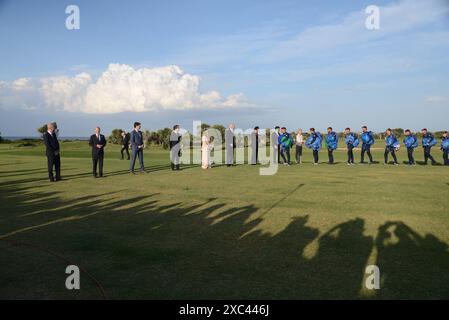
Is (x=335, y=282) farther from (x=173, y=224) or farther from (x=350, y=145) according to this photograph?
(x=350, y=145)

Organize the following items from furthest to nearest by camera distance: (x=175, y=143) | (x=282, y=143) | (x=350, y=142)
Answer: (x=282, y=143), (x=350, y=142), (x=175, y=143)

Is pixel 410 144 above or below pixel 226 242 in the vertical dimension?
above

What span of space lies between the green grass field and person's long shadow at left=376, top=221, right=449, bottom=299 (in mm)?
15

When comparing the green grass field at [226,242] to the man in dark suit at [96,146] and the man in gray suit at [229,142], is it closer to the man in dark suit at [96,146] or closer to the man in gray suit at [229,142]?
the man in dark suit at [96,146]

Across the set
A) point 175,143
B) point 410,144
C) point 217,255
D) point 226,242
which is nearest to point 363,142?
point 410,144

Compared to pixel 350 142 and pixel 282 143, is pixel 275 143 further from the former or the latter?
pixel 350 142

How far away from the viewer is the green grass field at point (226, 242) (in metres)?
4.83

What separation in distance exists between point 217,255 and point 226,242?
2.43 ft

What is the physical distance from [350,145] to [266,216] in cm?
1557

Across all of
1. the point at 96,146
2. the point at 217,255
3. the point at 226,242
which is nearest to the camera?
the point at 217,255

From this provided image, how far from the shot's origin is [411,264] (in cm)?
557

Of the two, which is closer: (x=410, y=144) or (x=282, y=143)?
(x=410, y=144)

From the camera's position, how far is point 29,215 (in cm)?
908
